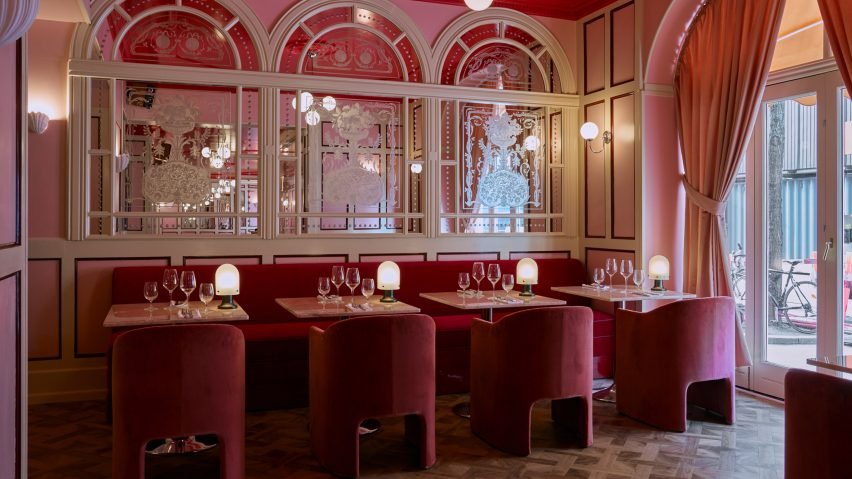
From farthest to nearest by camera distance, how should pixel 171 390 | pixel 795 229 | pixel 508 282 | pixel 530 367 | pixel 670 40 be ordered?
pixel 670 40 < pixel 795 229 < pixel 508 282 < pixel 530 367 < pixel 171 390

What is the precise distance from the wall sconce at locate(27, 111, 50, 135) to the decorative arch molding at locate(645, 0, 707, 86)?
15.4 ft

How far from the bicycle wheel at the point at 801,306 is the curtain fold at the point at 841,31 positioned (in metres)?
1.49

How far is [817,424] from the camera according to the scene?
85.7 inches

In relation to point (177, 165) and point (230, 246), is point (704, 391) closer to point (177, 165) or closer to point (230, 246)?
point (230, 246)

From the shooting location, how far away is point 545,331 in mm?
3793

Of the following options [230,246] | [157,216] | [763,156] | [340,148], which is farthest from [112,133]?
[763,156]

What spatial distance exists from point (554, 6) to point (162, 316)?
14.7 ft

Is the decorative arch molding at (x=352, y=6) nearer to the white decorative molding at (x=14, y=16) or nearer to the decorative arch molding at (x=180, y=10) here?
the decorative arch molding at (x=180, y=10)

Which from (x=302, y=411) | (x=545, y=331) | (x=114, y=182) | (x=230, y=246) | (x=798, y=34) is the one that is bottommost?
(x=302, y=411)

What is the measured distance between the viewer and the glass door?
471cm

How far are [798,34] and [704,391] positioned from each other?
2.67m

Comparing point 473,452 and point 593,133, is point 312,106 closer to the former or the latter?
point 593,133

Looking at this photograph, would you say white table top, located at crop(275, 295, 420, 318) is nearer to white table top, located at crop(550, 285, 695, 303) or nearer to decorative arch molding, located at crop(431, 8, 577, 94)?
white table top, located at crop(550, 285, 695, 303)

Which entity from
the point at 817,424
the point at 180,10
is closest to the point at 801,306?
the point at 817,424
